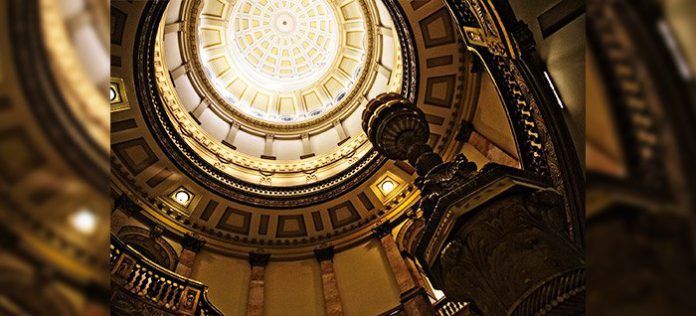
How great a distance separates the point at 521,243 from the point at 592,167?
16.6 feet

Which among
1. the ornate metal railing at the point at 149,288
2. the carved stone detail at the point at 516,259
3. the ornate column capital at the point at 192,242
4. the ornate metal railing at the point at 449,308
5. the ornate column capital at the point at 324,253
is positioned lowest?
the carved stone detail at the point at 516,259

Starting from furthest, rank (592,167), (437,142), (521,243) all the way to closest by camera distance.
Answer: (437,142) → (521,243) → (592,167)

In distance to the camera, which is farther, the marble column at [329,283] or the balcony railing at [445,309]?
the marble column at [329,283]

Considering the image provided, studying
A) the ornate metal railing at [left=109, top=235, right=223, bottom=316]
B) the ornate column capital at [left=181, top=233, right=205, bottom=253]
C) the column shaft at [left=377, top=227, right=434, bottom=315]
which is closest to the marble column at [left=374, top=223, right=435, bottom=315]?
the column shaft at [left=377, top=227, right=434, bottom=315]

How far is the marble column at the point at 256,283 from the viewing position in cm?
1301

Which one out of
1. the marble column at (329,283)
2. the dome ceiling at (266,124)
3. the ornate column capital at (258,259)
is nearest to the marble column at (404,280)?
the dome ceiling at (266,124)

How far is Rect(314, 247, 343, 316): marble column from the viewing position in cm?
1302

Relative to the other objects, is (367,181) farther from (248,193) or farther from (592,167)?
(592,167)

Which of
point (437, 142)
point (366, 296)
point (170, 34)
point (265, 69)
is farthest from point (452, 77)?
point (265, 69)

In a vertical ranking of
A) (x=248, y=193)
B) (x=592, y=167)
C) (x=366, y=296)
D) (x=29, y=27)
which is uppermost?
(x=248, y=193)

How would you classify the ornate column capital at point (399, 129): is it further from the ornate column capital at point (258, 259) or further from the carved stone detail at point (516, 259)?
the ornate column capital at point (258, 259)

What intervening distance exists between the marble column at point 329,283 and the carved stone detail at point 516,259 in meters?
7.25

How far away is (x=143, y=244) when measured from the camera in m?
12.7

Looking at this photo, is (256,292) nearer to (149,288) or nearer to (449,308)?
(149,288)
